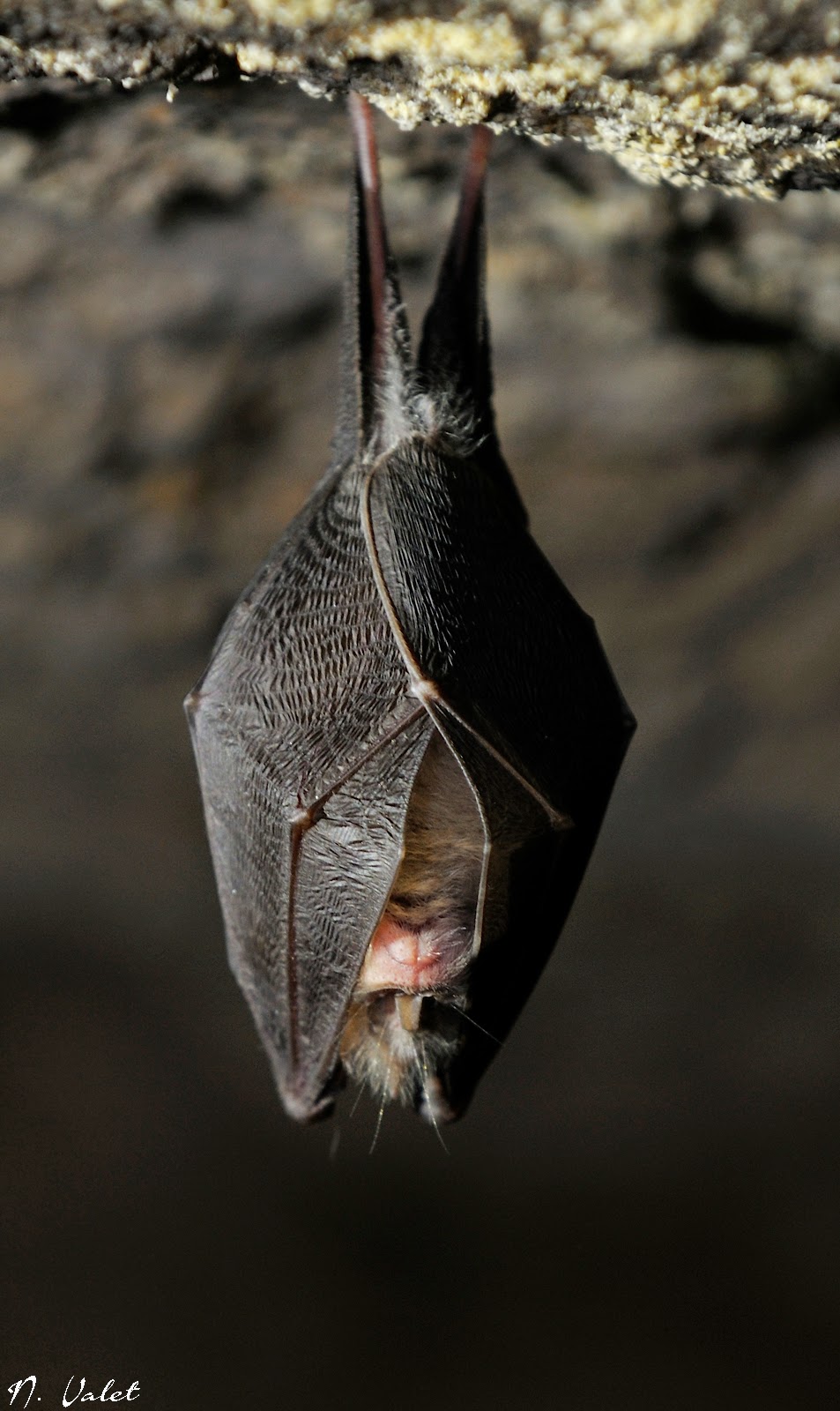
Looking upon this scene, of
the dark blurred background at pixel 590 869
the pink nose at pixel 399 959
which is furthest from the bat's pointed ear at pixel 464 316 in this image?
the pink nose at pixel 399 959

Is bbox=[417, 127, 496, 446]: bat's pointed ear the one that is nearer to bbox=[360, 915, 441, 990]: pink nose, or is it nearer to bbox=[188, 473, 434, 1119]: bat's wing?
bbox=[188, 473, 434, 1119]: bat's wing

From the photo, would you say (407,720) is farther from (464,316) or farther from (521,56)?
(521,56)

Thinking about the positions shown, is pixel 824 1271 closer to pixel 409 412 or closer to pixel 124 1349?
pixel 124 1349
